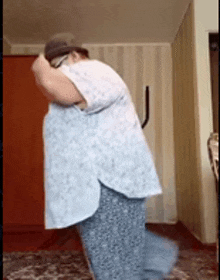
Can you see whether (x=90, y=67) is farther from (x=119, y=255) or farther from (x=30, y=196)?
(x=30, y=196)

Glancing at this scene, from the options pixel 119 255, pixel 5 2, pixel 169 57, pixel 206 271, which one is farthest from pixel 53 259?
pixel 169 57

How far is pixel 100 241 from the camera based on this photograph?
3.42 feet

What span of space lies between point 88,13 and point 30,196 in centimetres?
244

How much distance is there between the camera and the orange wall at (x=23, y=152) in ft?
13.1

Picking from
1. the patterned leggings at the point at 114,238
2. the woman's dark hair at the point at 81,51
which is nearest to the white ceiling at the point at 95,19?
the woman's dark hair at the point at 81,51

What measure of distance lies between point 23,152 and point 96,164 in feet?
10.5

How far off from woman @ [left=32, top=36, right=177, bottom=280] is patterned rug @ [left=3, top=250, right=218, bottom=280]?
1239 millimetres

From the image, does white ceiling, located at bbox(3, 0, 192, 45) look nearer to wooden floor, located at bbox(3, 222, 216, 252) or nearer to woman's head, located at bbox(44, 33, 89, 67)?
wooden floor, located at bbox(3, 222, 216, 252)

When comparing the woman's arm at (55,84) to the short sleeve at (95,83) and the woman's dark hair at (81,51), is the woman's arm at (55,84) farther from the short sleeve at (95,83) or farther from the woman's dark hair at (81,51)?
the woman's dark hair at (81,51)

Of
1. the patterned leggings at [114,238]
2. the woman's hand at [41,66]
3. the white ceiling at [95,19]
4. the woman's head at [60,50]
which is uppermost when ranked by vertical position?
the white ceiling at [95,19]

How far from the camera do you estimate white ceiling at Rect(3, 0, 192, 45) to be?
148 inches

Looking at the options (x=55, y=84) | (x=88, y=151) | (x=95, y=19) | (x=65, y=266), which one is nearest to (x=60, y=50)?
(x=55, y=84)

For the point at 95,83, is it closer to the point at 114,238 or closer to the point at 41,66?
the point at 41,66

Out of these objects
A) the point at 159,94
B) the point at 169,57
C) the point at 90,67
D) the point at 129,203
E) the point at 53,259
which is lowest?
the point at 53,259
